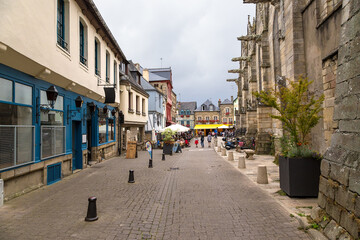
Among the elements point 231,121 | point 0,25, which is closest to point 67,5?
point 0,25

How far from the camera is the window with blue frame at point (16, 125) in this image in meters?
5.88

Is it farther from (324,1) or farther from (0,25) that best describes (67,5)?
(324,1)

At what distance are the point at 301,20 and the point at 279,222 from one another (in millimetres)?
8593

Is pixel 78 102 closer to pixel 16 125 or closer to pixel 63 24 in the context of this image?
pixel 63 24

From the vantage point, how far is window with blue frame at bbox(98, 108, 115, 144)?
536 inches

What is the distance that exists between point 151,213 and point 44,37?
19.2ft

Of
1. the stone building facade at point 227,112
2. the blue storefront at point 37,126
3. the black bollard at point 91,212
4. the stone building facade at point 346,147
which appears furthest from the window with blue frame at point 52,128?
the stone building facade at point 227,112

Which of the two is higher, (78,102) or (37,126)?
(78,102)

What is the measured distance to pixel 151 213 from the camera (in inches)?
198

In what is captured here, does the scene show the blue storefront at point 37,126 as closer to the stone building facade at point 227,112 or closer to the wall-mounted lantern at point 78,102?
the wall-mounted lantern at point 78,102

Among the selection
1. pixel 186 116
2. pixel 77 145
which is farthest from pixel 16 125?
pixel 186 116

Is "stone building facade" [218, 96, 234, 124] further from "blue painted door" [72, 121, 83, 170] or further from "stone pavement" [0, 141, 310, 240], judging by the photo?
"stone pavement" [0, 141, 310, 240]

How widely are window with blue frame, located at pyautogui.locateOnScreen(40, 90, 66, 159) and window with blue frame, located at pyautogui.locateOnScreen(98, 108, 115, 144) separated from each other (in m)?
4.45

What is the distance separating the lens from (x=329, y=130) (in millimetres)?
6641
